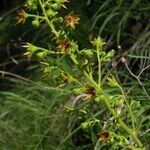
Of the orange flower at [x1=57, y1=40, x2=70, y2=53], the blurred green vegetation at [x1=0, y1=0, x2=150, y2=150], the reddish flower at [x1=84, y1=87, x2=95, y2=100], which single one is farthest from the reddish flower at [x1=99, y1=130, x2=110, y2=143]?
the blurred green vegetation at [x1=0, y1=0, x2=150, y2=150]

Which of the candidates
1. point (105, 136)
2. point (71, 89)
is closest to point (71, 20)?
point (105, 136)

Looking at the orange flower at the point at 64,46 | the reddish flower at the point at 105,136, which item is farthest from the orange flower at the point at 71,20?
the reddish flower at the point at 105,136

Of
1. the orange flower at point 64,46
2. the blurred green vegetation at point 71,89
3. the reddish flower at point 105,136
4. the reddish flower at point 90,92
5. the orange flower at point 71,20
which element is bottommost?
the blurred green vegetation at point 71,89

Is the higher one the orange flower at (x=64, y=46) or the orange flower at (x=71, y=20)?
the orange flower at (x=71, y=20)

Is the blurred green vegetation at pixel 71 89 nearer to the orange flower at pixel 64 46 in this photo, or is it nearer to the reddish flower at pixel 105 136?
the reddish flower at pixel 105 136

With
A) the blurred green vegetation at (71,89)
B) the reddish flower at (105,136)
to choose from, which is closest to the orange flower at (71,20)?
the reddish flower at (105,136)

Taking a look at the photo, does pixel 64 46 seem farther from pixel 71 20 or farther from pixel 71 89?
pixel 71 89

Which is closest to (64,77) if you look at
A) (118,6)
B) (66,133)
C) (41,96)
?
(66,133)

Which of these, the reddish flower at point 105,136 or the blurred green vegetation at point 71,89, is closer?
the reddish flower at point 105,136

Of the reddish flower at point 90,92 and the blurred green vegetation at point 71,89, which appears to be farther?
the blurred green vegetation at point 71,89
